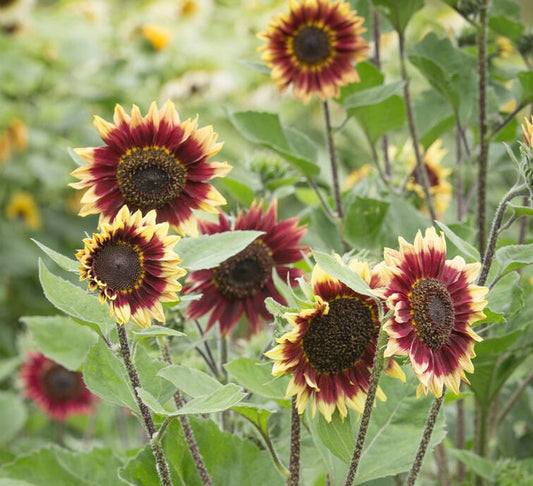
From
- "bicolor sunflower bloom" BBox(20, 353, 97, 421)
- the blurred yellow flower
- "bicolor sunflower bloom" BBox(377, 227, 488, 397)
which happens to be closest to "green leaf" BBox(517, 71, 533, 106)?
"bicolor sunflower bloom" BBox(377, 227, 488, 397)

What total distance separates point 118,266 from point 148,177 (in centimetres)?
8

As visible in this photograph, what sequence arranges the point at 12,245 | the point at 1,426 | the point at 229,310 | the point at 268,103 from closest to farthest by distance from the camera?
the point at 229,310 < the point at 1,426 < the point at 12,245 < the point at 268,103

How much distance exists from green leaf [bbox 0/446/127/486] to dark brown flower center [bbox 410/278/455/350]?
29 centimetres

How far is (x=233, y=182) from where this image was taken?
0.63 m

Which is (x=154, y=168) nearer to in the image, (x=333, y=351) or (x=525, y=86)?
(x=333, y=351)

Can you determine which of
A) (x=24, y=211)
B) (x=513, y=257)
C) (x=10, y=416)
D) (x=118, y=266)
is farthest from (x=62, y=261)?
(x=24, y=211)

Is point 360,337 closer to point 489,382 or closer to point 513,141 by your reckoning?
point 489,382

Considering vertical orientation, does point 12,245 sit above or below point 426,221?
below

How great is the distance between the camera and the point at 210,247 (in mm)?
437

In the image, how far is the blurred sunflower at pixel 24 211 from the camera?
1759 millimetres

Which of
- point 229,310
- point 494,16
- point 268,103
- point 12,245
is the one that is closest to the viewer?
point 229,310

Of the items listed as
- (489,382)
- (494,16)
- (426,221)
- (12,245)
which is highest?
(494,16)

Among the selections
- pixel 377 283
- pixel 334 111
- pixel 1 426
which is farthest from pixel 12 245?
pixel 377 283

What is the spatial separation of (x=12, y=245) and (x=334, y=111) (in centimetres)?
100
